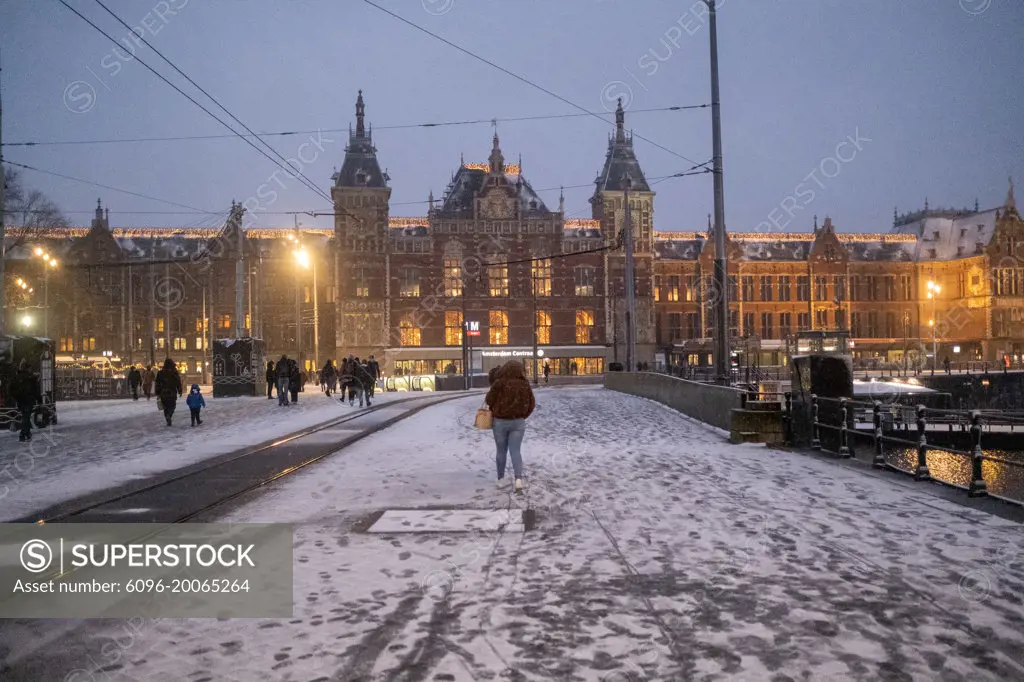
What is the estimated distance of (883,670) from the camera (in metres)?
3.82

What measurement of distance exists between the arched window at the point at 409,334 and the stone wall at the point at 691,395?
100 ft

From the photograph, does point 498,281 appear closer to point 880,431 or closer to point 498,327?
point 498,327

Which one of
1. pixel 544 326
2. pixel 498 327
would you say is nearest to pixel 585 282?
pixel 544 326

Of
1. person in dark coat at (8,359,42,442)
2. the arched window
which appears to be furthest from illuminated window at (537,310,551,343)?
person in dark coat at (8,359,42,442)

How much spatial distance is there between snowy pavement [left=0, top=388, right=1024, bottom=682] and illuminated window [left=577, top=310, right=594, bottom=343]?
173ft

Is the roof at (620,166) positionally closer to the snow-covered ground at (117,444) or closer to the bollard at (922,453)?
the snow-covered ground at (117,444)

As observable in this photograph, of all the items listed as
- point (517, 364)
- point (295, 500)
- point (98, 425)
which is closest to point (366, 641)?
point (295, 500)

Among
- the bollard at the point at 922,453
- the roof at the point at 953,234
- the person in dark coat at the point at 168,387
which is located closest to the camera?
the bollard at the point at 922,453

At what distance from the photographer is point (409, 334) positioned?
59812mm

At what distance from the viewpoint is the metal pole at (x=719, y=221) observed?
1515cm

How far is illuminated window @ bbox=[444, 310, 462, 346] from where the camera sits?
5981cm

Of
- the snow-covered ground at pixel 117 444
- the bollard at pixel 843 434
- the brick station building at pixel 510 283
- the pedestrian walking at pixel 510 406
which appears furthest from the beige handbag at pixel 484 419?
the brick station building at pixel 510 283

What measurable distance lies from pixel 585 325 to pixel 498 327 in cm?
730

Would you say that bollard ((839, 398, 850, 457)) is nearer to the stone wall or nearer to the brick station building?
the stone wall
